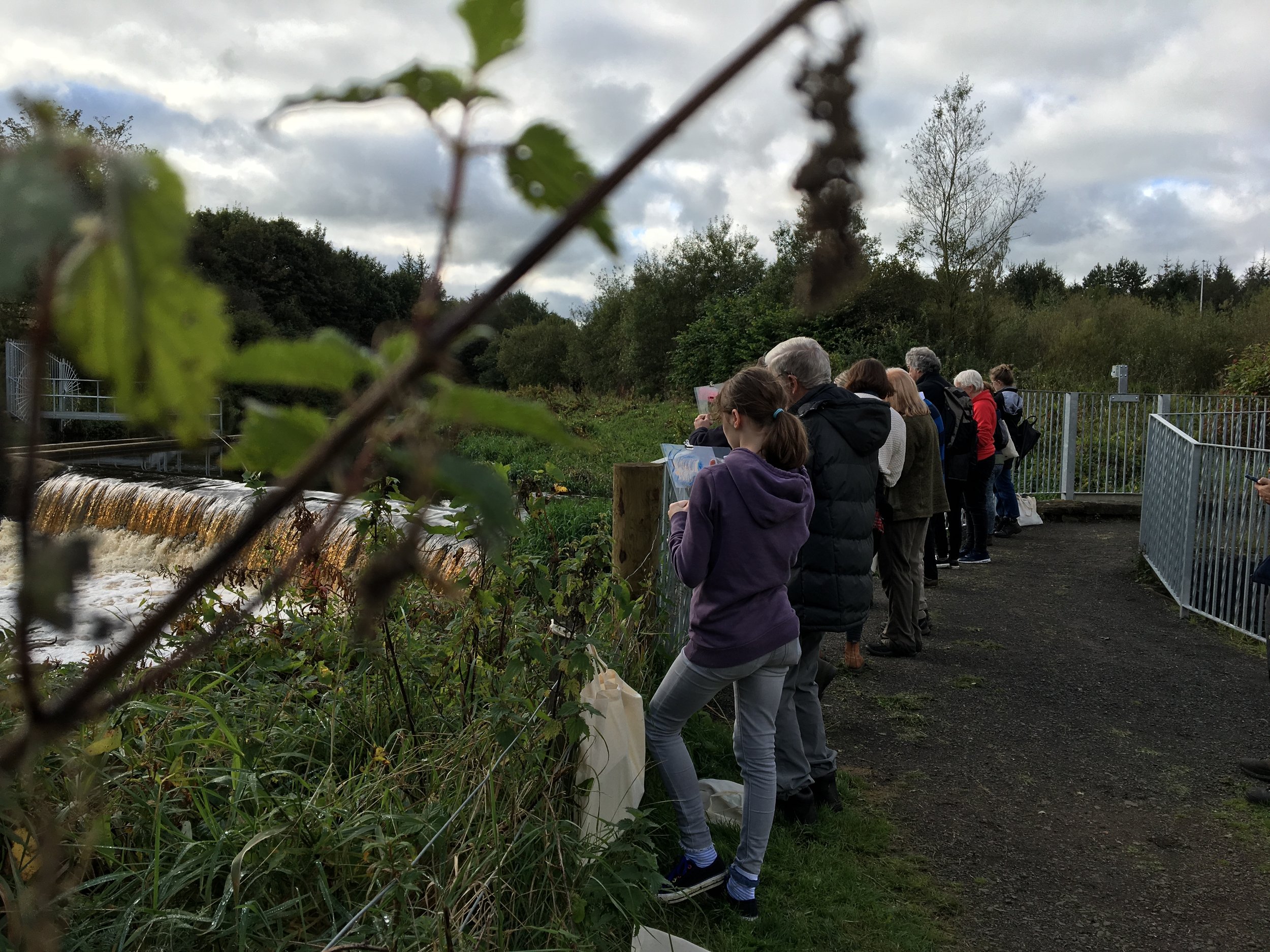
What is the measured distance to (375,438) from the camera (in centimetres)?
32

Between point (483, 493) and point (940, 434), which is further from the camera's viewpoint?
point (940, 434)

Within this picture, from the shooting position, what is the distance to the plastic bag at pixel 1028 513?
11906mm

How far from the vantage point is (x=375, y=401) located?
11.1 inches

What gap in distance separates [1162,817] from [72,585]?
503 centimetres

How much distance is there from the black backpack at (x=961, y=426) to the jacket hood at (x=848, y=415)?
13.4ft

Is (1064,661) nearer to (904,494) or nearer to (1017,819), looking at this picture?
(904,494)

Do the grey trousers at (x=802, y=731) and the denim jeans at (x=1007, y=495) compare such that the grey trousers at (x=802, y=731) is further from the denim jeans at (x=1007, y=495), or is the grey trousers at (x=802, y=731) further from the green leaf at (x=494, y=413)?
the denim jeans at (x=1007, y=495)

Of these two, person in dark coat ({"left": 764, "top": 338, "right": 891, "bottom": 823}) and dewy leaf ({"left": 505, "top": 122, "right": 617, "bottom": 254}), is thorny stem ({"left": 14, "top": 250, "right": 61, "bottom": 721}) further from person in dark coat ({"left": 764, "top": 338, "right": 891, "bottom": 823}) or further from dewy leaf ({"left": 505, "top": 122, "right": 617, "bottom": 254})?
person in dark coat ({"left": 764, "top": 338, "right": 891, "bottom": 823})

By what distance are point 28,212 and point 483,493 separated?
0.51ft

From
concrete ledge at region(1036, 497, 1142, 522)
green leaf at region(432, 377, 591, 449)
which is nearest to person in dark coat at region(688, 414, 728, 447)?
green leaf at region(432, 377, 591, 449)

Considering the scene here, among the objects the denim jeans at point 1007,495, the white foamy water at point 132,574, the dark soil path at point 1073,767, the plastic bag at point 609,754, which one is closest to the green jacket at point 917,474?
the dark soil path at point 1073,767

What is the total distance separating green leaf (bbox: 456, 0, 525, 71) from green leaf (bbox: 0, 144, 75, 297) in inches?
5.9

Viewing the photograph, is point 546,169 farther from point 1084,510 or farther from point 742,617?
point 1084,510

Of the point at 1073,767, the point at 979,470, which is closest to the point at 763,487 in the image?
the point at 1073,767
